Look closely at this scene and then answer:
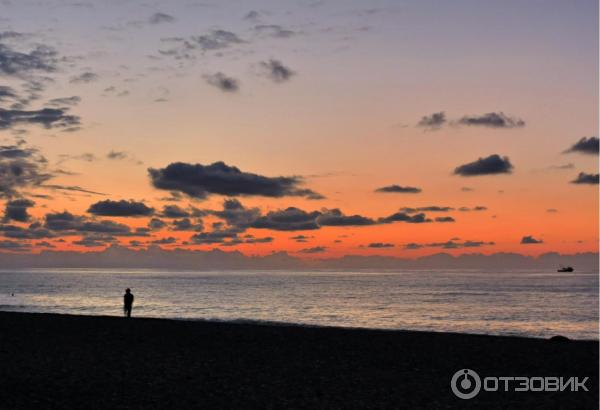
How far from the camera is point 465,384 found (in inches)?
807

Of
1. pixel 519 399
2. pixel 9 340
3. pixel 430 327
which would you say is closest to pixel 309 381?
pixel 519 399

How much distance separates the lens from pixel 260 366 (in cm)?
2261

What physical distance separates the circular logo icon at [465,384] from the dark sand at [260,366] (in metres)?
0.34

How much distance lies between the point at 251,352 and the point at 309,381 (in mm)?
6294

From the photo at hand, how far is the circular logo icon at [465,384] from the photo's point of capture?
19148 mm

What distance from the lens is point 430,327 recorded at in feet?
198

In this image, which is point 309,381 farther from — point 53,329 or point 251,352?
point 53,329
